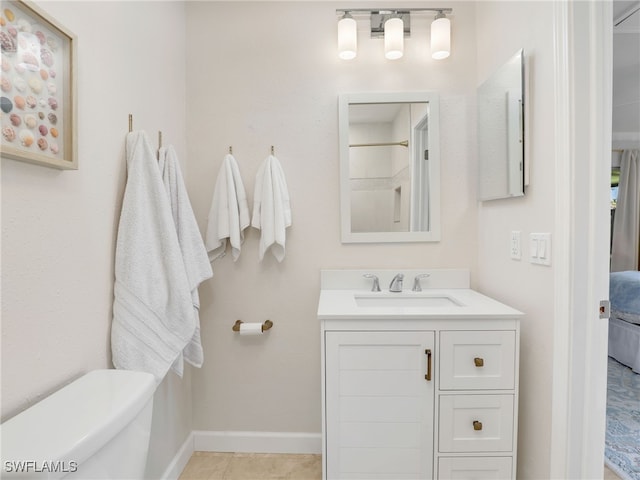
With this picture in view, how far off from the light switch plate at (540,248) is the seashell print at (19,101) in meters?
1.60

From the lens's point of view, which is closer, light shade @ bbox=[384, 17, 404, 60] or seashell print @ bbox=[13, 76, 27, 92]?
seashell print @ bbox=[13, 76, 27, 92]

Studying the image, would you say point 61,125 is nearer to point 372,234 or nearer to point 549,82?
point 372,234

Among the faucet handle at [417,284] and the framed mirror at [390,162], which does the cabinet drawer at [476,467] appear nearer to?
the faucet handle at [417,284]

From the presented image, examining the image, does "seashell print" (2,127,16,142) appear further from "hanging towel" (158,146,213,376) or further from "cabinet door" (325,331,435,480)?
"cabinet door" (325,331,435,480)

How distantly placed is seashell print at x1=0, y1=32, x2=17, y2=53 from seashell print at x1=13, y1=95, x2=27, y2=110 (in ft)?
0.31

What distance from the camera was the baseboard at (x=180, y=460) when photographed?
1.52 m

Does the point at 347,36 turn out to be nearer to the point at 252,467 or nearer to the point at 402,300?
the point at 402,300

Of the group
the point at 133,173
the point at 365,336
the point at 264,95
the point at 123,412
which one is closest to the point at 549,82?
the point at 365,336

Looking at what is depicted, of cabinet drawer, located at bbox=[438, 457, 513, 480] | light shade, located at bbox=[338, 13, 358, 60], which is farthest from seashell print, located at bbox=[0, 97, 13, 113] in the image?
cabinet drawer, located at bbox=[438, 457, 513, 480]

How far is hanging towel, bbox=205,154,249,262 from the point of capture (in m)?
1.66

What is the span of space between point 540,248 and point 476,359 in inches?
18.9

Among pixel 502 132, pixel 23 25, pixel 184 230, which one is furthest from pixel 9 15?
pixel 502 132

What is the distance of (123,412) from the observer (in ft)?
2.56

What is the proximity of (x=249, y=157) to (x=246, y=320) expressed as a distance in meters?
0.86
